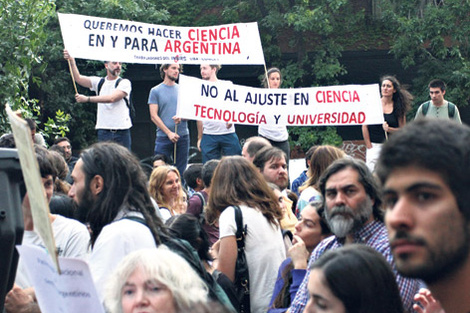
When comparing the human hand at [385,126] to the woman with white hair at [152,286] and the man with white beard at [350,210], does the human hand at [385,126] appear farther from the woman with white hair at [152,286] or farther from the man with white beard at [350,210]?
the woman with white hair at [152,286]

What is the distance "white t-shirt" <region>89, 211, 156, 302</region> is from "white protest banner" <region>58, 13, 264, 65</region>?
22.9 ft

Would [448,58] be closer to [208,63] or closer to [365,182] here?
[208,63]

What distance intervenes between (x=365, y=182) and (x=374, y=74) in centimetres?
1879

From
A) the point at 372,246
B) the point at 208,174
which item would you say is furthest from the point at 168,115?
the point at 372,246

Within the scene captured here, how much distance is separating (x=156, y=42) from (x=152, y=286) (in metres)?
8.08

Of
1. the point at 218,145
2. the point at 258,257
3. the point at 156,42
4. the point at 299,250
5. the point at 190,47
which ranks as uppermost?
the point at 156,42

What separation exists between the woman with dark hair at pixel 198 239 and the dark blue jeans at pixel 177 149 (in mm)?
5593

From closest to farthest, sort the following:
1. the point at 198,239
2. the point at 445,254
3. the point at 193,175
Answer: the point at 445,254 → the point at 198,239 → the point at 193,175

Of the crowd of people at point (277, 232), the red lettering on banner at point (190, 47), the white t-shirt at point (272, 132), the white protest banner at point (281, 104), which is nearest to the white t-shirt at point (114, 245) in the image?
the crowd of people at point (277, 232)

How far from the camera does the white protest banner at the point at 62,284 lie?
298 cm

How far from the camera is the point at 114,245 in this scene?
3637 mm

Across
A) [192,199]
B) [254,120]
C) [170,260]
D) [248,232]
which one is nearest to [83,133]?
[254,120]

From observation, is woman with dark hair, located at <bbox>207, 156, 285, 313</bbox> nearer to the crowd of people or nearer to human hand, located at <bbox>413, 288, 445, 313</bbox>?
the crowd of people

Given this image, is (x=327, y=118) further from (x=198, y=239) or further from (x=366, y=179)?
(x=366, y=179)
